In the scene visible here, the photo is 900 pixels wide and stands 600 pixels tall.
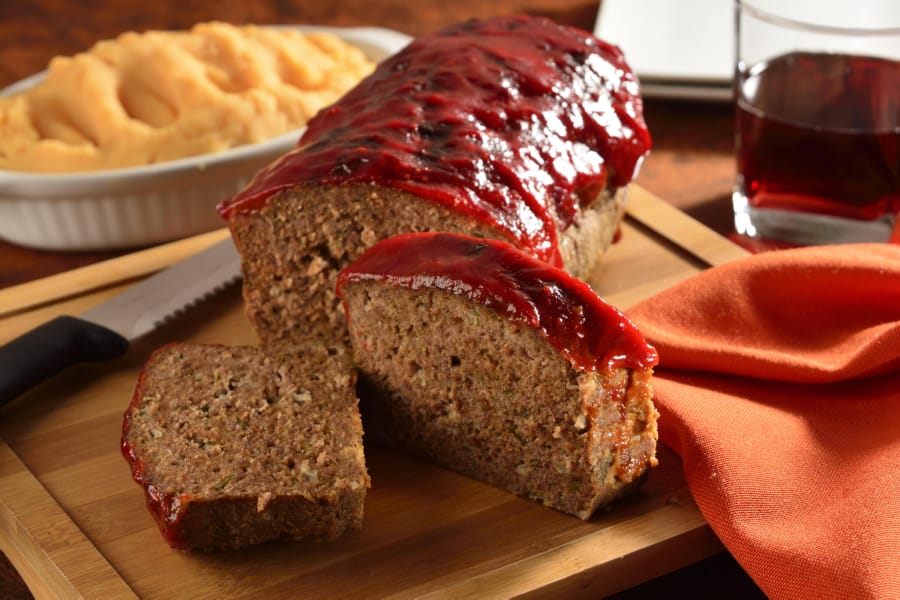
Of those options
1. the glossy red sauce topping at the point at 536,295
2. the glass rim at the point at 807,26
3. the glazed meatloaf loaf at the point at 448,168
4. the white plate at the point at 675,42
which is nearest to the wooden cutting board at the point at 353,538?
the glossy red sauce topping at the point at 536,295

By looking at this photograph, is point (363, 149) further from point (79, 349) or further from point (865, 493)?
point (865, 493)

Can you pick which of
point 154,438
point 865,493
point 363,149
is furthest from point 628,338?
point 154,438

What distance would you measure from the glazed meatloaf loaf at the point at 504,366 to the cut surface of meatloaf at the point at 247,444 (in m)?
0.21

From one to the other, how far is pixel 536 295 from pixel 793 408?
0.95 metres

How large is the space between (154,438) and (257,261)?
72 centimetres

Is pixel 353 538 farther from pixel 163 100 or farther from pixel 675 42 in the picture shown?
pixel 675 42

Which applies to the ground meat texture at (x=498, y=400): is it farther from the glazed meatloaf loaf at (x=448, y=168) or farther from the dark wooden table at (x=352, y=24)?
the dark wooden table at (x=352, y=24)

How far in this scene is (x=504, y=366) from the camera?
303cm

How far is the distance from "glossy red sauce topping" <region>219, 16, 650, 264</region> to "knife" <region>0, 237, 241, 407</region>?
576 mm

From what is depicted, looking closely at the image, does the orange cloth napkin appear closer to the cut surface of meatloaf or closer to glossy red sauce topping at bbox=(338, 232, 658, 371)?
glossy red sauce topping at bbox=(338, 232, 658, 371)

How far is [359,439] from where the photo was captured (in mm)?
3111

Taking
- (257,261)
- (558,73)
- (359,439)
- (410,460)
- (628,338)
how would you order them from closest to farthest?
1. (628,338)
2. (359,439)
3. (410,460)
4. (257,261)
5. (558,73)

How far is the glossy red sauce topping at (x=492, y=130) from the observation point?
343cm

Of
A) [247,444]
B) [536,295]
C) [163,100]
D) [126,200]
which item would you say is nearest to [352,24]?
[163,100]
